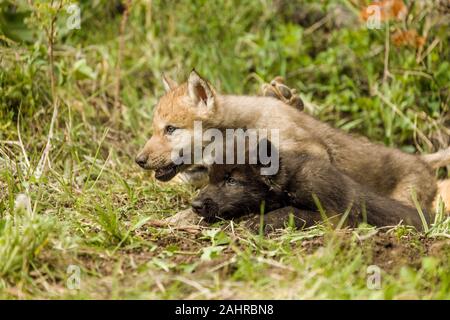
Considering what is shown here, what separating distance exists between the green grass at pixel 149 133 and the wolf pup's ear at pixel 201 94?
2.30 ft

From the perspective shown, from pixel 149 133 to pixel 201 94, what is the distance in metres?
1.17

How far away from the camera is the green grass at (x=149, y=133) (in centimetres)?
392

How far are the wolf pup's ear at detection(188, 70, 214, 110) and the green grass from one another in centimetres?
70

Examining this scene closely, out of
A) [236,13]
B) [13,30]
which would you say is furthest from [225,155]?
[236,13]

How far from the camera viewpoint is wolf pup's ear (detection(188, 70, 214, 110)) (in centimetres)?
600

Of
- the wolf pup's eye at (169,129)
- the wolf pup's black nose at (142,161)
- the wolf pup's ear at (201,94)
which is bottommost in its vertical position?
the wolf pup's black nose at (142,161)

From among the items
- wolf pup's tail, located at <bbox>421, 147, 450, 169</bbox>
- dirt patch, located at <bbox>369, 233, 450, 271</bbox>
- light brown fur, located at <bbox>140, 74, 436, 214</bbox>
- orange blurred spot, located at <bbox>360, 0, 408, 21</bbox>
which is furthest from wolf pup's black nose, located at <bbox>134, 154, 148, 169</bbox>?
orange blurred spot, located at <bbox>360, 0, 408, 21</bbox>

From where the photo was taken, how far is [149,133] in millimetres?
7086

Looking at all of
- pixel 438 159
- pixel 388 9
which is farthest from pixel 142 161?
pixel 388 9

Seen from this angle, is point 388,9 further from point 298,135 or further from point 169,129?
point 169,129

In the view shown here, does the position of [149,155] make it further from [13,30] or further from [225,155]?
[13,30]

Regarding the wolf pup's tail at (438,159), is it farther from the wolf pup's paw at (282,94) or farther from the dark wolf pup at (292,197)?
the dark wolf pup at (292,197)

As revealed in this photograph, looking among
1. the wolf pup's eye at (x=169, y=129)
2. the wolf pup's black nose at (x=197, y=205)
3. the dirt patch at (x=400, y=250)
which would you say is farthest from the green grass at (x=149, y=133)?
the wolf pup's eye at (x=169, y=129)

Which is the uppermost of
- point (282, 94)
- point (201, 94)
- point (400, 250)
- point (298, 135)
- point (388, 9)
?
point (388, 9)
